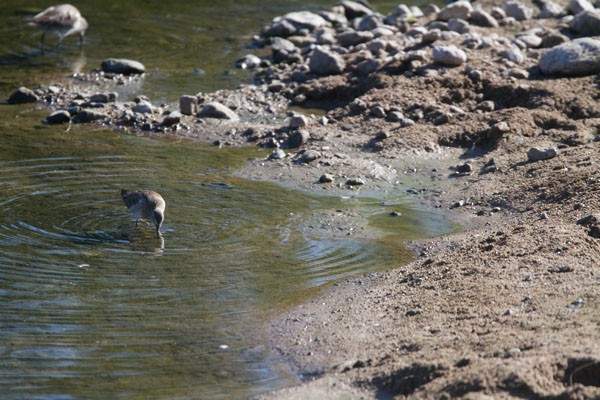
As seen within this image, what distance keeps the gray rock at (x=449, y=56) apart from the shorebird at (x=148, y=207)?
19.7 feet

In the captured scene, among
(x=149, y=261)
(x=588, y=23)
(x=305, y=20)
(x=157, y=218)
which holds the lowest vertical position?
(x=305, y=20)

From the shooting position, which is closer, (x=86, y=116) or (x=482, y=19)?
(x=86, y=116)

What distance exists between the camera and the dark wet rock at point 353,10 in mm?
21281

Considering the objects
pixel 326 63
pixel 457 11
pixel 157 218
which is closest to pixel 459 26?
pixel 457 11

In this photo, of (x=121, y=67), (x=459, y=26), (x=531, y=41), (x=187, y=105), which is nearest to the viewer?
(x=187, y=105)

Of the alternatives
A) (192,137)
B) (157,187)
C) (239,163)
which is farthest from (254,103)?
(157,187)

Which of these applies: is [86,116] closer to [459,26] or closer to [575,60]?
[459,26]

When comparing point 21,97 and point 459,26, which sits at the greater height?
point 459,26

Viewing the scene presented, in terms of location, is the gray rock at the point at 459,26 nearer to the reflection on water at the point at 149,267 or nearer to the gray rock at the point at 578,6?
the gray rock at the point at 578,6

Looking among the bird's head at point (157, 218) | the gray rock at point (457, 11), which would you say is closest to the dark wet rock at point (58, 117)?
the bird's head at point (157, 218)

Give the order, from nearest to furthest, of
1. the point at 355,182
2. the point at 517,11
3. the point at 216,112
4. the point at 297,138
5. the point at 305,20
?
1. the point at 355,182
2. the point at 297,138
3. the point at 216,112
4. the point at 517,11
5. the point at 305,20

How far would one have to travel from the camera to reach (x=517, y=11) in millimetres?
18656

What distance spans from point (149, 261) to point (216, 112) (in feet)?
17.3

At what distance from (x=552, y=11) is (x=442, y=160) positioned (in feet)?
25.8
